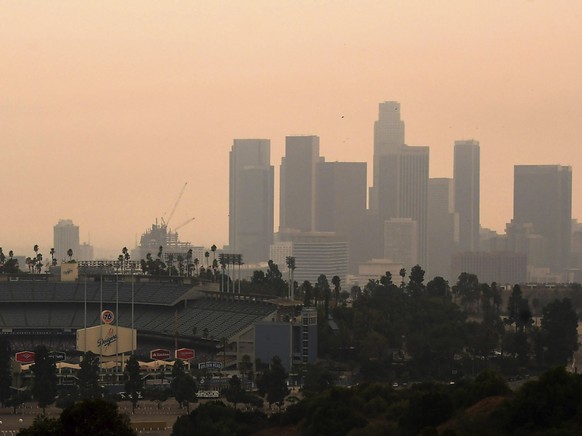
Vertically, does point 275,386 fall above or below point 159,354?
below

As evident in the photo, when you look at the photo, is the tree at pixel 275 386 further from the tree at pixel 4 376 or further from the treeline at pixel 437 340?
the tree at pixel 4 376

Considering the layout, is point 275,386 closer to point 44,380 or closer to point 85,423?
point 44,380

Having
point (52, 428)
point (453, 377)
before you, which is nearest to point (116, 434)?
point (52, 428)

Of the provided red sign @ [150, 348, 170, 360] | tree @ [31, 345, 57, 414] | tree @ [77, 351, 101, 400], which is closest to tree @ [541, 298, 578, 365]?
red sign @ [150, 348, 170, 360]

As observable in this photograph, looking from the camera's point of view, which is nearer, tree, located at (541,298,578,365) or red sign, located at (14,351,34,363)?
red sign, located at (14,351,34,363)

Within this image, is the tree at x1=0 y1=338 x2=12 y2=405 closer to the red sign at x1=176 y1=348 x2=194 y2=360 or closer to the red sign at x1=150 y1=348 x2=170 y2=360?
the red sign at x1=150 y1=348 x2=170 y2=360

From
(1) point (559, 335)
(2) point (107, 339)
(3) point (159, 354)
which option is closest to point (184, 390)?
(3) point (159, 354)
